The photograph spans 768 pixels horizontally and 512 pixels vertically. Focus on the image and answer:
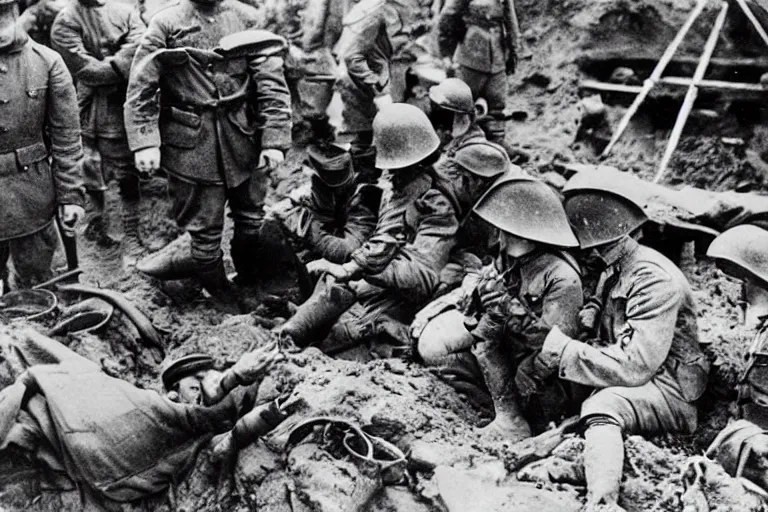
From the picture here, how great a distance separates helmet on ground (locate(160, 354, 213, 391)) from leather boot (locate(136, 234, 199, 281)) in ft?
4.99

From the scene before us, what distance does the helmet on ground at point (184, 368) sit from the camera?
18.3 feet

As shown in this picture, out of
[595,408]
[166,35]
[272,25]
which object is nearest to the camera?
[595,408]

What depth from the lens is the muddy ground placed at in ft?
15.3

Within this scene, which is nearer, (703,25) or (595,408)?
(595,408)

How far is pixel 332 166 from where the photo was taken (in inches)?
268

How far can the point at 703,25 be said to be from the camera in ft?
29.3

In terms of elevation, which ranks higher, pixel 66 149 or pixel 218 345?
pixel 66 149

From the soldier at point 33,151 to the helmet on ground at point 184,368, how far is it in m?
1.51

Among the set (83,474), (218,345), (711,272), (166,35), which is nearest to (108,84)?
(166,35)

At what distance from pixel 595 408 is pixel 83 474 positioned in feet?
7.93

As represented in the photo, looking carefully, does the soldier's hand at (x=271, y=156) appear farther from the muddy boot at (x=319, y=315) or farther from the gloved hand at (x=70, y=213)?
the gloved hand at (x=70, y=213)

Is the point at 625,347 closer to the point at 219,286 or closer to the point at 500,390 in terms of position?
the point at 500,390

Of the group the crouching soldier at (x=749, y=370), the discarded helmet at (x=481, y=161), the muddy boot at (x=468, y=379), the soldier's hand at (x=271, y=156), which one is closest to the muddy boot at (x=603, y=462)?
the crouching soldier at (x=749, y=370)

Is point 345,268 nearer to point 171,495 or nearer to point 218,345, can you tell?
point 218,345
